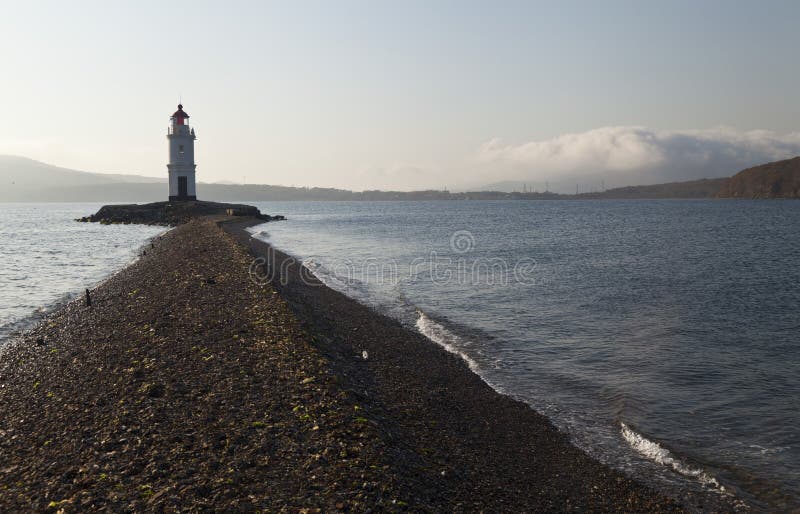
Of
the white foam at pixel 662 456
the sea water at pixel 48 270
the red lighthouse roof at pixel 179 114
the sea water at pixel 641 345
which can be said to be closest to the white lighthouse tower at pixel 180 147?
the red lighthouse roof at pixel 179 114

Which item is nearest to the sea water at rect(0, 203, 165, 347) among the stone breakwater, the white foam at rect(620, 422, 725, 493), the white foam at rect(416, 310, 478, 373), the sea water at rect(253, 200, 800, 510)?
the sea water at rect(253, 200, 800, 510)

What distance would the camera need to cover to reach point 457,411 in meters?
12.2

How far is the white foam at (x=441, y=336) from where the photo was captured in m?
17.2

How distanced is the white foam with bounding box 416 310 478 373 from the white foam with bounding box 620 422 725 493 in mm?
4980

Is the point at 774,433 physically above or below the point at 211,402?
below

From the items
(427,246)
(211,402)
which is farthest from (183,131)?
(211,402)

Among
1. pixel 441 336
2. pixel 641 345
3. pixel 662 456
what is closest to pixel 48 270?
pixel 441 336

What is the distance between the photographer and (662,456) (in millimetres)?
10922

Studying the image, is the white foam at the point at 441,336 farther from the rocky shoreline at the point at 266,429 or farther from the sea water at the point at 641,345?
the rocky shoreline at the point at 266,429

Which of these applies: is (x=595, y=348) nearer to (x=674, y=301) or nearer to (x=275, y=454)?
(x=674, y=301)

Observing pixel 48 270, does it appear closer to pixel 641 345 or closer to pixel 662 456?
pixel 641 345

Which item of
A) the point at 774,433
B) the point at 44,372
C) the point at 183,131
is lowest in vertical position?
the point at 774,433

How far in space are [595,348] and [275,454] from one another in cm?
1334

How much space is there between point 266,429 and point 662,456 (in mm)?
7834
